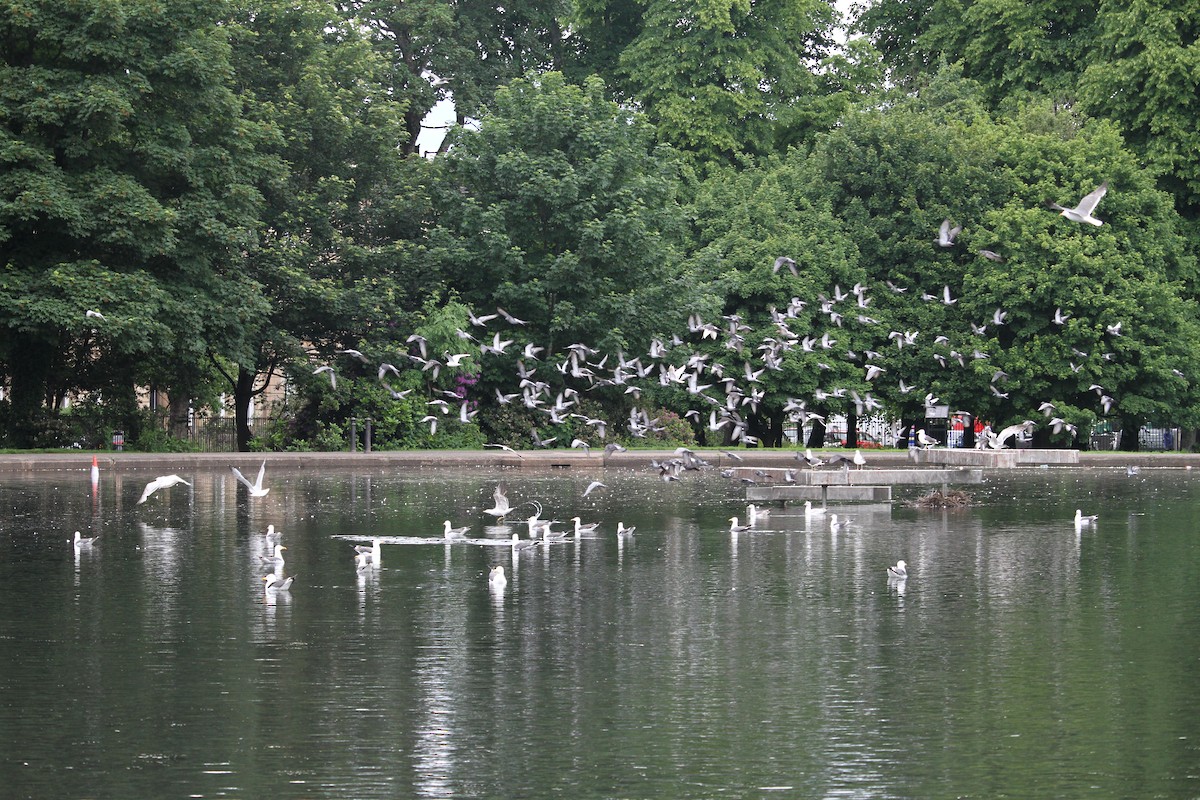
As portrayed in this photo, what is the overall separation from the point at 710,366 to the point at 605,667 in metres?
35.5

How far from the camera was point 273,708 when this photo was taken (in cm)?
1125

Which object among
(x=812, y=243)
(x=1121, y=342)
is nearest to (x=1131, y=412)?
(x=1121, y=342)

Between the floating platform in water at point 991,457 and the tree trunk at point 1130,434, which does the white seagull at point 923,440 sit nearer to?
the floating platform in water at point 991,457

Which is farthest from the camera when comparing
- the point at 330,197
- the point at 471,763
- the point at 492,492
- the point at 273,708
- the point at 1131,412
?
the point at 1131,412

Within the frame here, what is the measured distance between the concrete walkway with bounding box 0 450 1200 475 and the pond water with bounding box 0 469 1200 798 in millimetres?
16226

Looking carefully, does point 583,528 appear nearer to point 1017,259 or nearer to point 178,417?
point 178,417

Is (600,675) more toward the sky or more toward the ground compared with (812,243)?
more toward the ground

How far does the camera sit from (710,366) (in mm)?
47969

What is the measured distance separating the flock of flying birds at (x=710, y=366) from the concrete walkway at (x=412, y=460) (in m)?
0.87

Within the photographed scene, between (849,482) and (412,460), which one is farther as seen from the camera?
(412,460)

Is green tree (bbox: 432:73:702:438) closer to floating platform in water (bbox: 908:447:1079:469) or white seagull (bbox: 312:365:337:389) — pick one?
white seagull (bbox: 312:365:337:389)

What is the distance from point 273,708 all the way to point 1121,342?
136 ft

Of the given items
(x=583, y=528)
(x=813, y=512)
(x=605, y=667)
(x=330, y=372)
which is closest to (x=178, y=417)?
(x=330, y=372)

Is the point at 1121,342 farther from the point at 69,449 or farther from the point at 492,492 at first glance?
the point at 69,449
